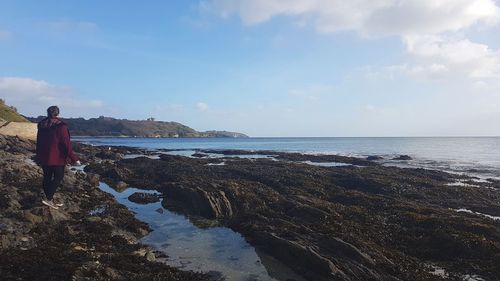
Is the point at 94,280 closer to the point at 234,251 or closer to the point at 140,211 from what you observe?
the point at 234,251

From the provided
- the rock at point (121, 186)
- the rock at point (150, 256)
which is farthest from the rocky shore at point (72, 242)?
the rock at point (121, 186)

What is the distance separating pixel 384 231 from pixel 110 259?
11.2 m

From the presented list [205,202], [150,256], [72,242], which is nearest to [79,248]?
[72,242]

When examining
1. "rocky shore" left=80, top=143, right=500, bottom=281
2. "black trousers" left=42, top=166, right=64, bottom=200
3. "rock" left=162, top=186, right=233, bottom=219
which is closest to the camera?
"rocky shore" left=80, top=143, right=500, bottom=281

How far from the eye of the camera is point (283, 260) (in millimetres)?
12805

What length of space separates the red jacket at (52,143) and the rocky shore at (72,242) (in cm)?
249

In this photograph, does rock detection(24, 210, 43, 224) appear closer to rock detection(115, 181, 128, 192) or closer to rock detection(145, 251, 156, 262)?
rock detection(145, 251, 156, 262)

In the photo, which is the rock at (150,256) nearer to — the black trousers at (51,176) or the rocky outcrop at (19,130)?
the black trousers at (51,176)

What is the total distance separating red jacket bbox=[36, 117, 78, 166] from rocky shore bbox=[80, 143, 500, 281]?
24.1ft

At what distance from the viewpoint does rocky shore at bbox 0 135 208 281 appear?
A: 33.1 ft

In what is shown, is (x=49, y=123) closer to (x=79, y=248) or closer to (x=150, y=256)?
(x=79, y=248)

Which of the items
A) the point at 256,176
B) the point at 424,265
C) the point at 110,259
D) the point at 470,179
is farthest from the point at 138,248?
the point at 470,179

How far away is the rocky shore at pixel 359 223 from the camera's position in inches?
485

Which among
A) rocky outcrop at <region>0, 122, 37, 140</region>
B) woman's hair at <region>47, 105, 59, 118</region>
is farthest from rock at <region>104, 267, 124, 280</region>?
rocky outcrop at <region>0, 122, 37, 140</region>
